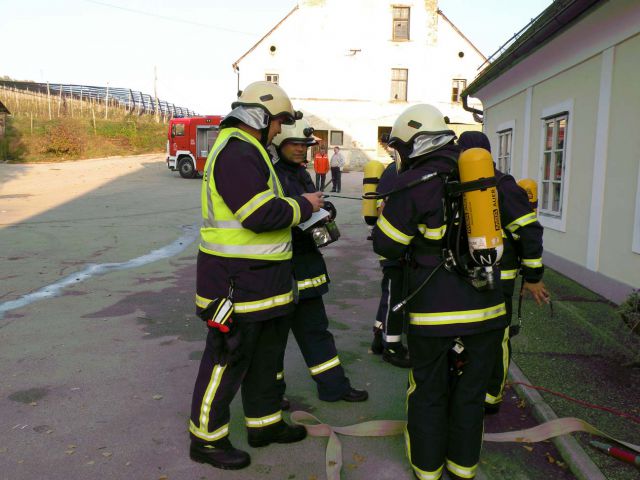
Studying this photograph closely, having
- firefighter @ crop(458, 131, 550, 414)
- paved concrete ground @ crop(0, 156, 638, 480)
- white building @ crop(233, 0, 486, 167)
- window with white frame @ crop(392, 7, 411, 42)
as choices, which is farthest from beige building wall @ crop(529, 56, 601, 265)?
window with white frame @ crop(392, 7, 411, 42)

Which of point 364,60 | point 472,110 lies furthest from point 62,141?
point 472,110

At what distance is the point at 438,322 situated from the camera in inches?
107

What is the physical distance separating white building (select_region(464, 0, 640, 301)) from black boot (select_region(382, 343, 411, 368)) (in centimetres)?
319

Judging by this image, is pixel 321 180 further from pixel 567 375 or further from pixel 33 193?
pixel 567 375

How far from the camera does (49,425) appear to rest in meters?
3.56

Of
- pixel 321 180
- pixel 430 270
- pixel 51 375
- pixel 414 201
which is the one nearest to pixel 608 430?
pixel 430 270

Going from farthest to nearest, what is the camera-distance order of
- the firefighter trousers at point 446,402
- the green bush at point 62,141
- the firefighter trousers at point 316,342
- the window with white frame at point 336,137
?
1. the window with white frame at point 336,137
2. the green bush at point 62,141
3. the firefighter trousers at point 316,342
4. the firefighter trousers at point 446,402

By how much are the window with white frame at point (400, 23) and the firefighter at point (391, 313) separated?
30349 millimetres

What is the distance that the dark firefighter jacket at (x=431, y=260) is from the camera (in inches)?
106

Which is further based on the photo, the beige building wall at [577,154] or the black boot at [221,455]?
the beige building wall at [577,154]

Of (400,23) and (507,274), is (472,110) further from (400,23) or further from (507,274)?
(400,23)

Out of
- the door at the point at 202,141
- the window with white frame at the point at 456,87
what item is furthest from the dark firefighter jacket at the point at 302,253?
the window with white frame at the point at 456,87

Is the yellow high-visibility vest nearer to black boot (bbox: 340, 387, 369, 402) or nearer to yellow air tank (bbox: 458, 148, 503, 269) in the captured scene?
yellow air tank (bbox: 458, 148, 503, 269)

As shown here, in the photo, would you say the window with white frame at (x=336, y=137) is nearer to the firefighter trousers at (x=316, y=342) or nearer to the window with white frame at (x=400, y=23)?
the window with white frame at (x=400, y=23)
